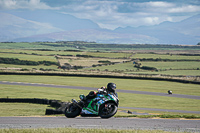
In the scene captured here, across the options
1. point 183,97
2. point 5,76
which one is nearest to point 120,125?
point 183,97

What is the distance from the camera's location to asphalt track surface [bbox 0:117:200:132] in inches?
653

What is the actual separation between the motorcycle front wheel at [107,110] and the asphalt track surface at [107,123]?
50.7 inches

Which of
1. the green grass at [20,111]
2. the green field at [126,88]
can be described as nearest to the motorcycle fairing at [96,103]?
the green grass at [20,111]

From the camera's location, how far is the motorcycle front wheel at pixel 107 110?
1529cm

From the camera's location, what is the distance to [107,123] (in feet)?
58.2

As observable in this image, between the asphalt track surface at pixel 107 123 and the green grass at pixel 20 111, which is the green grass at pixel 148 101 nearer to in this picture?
the green grass at pixel 20 111

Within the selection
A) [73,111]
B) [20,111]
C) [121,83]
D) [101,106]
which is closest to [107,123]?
[73,111]

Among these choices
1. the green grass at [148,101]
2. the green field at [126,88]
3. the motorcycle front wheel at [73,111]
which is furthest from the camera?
the green field at [126,88]

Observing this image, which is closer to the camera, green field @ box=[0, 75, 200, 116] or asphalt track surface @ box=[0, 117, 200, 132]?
asphalt track surface @ box=[0, 117, 200, 132]

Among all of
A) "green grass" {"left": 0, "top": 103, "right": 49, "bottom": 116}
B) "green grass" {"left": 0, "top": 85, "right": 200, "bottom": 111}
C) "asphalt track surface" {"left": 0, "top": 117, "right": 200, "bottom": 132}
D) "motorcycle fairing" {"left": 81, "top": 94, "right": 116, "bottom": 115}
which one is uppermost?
"motorcycle fairing" {"left": 81, "top": 94, "right": 116, "bottom": 115}

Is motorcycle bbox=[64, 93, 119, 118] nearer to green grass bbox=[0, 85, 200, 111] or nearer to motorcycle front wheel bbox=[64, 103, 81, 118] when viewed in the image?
motorcycle front wheel bbox=[64, 103, 81, 118]

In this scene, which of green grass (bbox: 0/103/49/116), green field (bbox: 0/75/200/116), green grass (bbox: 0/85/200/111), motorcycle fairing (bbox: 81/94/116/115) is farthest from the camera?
green field (bbox: 0/75/200/116)

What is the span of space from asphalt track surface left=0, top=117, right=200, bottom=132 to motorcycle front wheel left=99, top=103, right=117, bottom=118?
129 centimetres

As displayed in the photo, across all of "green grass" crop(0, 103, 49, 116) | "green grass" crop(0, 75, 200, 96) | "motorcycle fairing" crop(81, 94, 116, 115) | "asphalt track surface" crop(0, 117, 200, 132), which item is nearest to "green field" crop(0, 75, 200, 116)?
"green grass" crop(0, 75, 200, 96)
